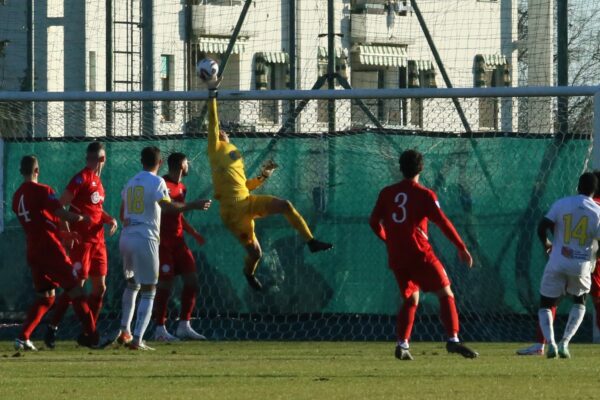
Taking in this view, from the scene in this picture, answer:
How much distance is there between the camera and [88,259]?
1662 centimetres

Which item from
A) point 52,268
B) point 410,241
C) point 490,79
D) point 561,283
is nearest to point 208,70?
point 52,268

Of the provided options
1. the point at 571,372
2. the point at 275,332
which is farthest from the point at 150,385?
the point at 275,332

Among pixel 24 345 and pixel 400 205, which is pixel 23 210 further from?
pixel 400 205

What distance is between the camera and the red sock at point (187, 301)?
17.8 meters

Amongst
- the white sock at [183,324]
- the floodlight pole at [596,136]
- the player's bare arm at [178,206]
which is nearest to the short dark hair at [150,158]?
the player's bare arm at [178,206]

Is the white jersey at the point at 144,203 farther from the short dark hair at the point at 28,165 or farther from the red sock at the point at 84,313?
the short dark hair at the point at 28,165

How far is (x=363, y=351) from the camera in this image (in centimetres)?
1619

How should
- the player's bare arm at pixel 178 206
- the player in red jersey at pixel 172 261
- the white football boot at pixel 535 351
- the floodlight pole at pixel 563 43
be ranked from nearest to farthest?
the white football boot at pixel 535 351 < the player's bare arm at pixel 178 206 < the player in red jersey at pixel 172 261 < the floodlight pole at pixel 563 43

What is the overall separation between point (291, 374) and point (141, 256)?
11.2 feet

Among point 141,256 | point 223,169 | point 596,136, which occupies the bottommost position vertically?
point 141,256

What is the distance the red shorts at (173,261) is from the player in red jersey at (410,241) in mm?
3836

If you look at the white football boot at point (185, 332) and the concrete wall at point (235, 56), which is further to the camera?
the concrete wall at point (235, 56)

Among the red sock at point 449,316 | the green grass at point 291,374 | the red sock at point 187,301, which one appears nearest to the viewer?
the green grass at point 291,374

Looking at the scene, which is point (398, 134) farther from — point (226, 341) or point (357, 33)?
point (357, 33)
